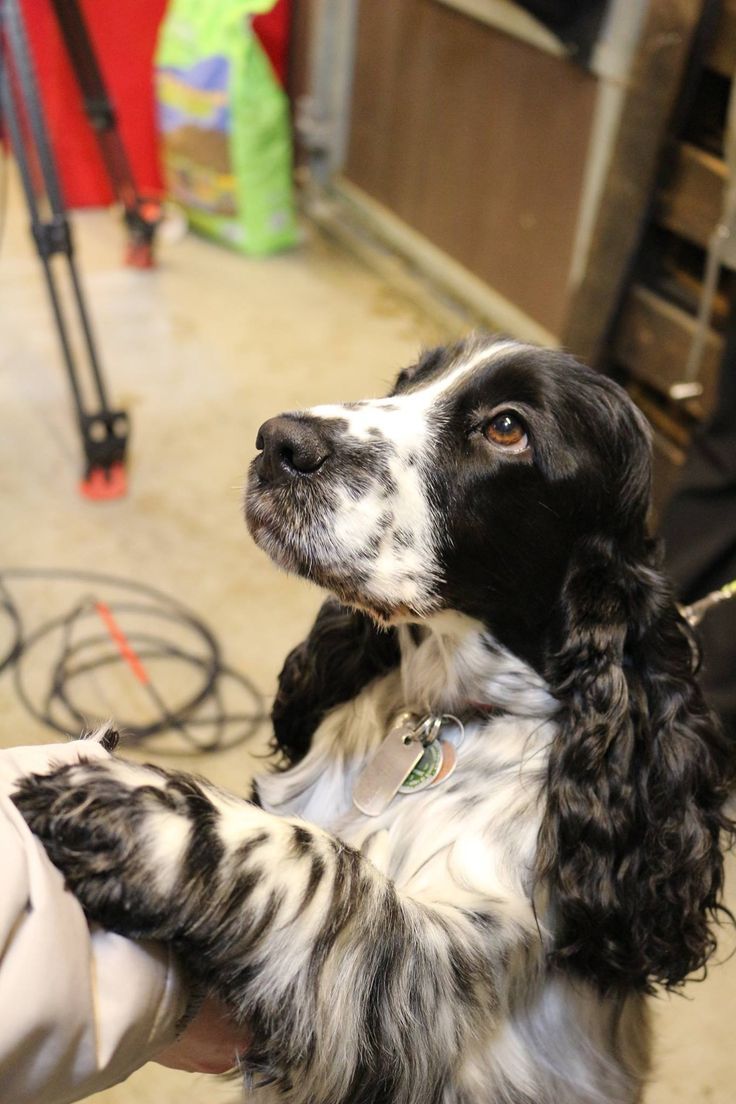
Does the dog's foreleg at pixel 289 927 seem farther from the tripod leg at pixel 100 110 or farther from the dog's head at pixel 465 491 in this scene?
the tripod leg at pixel 100 110

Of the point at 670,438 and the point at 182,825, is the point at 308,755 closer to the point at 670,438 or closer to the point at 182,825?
the point at 182,825

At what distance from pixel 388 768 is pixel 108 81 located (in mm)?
3898

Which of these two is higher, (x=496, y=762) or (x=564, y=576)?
(x=564, y=576)

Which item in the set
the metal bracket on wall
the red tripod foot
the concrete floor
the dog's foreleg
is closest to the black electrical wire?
the concrete floor

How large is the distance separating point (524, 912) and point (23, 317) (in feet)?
10.5

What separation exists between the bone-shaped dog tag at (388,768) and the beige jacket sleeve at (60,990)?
0.42 m

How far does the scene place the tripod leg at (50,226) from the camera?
257 cm

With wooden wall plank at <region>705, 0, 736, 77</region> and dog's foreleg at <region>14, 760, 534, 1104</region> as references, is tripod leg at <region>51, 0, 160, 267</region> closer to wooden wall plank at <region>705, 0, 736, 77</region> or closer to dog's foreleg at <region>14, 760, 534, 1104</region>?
wooden wall plank at <region>705, 0, 736, 77</region>

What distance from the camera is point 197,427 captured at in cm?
348

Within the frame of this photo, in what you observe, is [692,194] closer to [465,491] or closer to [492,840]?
[465,491]

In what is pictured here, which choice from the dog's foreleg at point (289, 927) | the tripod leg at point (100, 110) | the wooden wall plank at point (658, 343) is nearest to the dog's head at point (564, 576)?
the dog's foreleg at point (289, 927)

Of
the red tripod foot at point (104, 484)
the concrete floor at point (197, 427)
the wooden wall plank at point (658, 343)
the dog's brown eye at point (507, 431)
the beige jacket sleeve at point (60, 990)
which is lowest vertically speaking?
the concrete floor at point (197, 427)

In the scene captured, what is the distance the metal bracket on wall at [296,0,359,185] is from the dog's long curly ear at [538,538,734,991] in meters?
3.93

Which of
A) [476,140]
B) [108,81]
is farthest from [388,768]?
[108,81]
